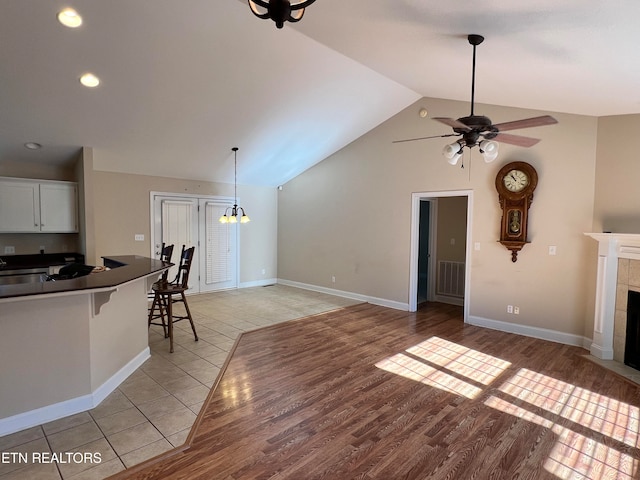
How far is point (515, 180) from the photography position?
15.6 feet

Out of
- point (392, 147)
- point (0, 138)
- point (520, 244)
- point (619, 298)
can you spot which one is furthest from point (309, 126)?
point (619, 298)

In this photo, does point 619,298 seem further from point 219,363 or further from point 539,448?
point 219,363

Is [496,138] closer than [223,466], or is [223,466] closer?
[223,466]

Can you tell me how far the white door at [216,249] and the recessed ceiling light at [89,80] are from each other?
3525mm

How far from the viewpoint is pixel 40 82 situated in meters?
3.60

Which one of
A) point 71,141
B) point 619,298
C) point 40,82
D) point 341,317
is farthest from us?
point 341,317

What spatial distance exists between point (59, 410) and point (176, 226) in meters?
4.51

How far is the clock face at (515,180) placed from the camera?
15.3ft

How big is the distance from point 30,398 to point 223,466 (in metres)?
1.61

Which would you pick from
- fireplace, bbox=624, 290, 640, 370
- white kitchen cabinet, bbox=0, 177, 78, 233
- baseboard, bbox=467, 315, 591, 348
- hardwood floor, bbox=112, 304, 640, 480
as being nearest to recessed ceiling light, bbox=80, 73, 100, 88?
white kitchen cabinet, bbox=0, 177, 78, 233

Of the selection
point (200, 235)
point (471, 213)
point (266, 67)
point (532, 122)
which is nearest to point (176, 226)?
point (200, 235)

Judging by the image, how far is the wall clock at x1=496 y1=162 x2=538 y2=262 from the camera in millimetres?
4633

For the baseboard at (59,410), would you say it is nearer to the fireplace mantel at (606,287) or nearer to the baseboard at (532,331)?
the baseboard at (532,331)

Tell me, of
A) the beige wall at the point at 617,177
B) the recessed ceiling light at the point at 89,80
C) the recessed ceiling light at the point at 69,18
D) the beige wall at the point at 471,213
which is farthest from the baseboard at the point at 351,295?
the recessed ceiling light at the point at 69,18
